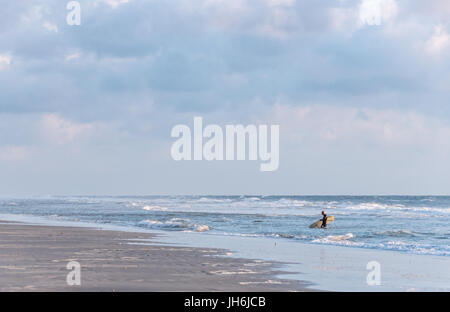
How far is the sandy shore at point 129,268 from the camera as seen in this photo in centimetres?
1248

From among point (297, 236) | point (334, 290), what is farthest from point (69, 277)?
point (297, 236)

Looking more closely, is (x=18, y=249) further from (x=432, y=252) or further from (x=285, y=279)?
(x=432, y=252)

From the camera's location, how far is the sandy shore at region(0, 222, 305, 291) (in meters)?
12.5

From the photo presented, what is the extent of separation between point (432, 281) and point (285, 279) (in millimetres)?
3426

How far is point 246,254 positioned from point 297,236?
9279mm

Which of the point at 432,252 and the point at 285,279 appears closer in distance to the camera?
the point at 285,279

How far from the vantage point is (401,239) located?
2717 centimetres

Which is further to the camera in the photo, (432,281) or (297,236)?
(297,236)
